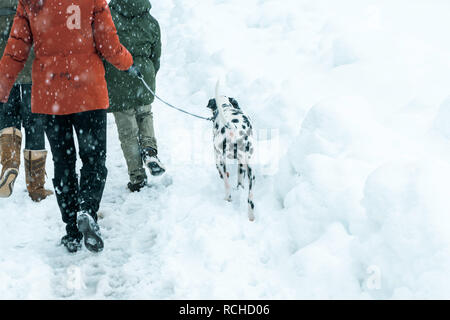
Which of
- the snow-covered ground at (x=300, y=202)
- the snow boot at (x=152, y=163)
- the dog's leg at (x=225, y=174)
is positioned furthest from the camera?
the snow boot at (x=152, y=163)

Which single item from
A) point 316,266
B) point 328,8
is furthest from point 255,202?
point 328,8

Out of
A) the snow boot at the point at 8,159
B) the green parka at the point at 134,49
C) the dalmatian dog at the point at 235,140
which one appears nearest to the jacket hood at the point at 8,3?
the green parka at the point at 134,49

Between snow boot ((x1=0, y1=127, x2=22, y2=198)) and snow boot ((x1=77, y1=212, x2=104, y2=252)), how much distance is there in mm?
1449

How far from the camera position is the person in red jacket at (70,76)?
10.2ft

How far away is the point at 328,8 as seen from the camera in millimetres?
8562

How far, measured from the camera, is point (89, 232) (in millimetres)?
3498

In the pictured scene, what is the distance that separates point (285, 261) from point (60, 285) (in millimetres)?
1840

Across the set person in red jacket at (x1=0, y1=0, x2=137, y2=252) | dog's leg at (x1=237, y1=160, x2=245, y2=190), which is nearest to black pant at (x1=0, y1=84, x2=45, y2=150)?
person in red jacket at (x1=0, y1=0, x2=137, y2=252)

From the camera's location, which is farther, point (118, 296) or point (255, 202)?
point (255, 202)

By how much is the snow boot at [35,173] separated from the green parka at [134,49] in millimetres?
919

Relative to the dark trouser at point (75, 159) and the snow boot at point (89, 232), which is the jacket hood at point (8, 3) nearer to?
the dark trouser at point (75, 159)

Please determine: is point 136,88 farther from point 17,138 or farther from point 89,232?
point 89,232

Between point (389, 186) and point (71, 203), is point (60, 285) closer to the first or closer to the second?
point (71, 203)

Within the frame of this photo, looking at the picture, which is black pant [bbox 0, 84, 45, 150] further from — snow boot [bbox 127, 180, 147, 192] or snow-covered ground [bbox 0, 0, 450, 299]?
snow boot [bbox 127, 180, 147, 192]
